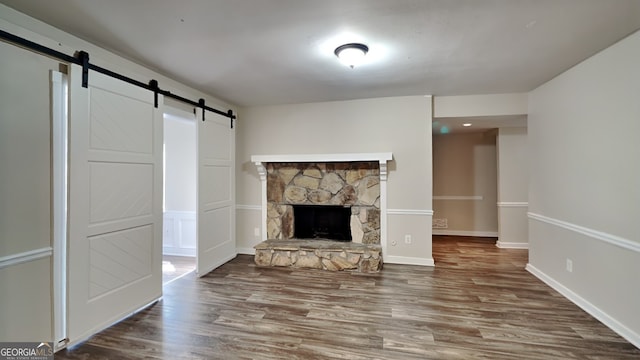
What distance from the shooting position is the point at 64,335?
83.4 inches

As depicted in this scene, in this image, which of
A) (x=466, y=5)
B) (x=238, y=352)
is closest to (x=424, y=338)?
(x=238, y=352)

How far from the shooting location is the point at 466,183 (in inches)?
243

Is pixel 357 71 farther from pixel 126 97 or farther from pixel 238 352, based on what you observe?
pixel 238 352

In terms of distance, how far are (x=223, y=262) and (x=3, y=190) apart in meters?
2.73

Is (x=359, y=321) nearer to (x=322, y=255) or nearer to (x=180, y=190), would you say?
(x=322, y=255)

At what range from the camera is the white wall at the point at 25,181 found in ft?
5.97

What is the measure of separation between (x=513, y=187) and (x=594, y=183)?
2.67 m

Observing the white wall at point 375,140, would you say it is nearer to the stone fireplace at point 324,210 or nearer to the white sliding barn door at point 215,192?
the stone fireplace at point 324,210

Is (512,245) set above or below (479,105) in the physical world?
below

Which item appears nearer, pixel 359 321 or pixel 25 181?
pixel 25 181

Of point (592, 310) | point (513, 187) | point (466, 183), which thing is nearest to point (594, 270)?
point (592, 310)

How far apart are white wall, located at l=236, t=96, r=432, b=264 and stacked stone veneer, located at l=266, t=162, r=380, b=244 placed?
0.22 meters

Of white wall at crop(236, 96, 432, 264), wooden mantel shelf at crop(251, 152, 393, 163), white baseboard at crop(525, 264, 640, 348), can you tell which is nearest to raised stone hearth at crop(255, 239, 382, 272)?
white wall at crop(236, 96, 432, 264)

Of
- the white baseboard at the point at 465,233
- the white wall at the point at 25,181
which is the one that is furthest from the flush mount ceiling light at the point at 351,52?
the white baseboard at the point at 465,233
